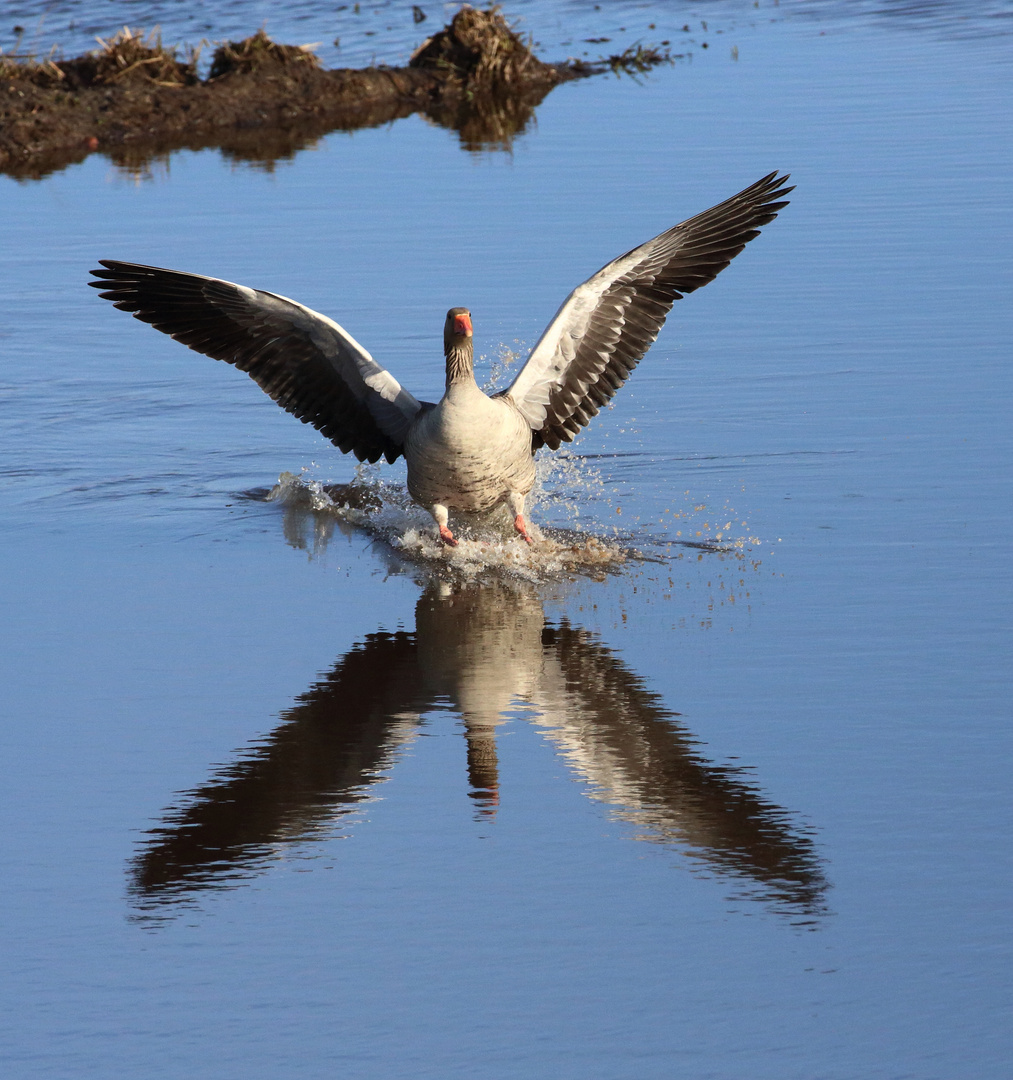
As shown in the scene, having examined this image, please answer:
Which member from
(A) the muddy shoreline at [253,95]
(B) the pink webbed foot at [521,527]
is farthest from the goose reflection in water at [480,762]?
(A) the muddy shoreline at [253,95]

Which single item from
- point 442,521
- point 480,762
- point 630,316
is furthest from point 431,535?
point 480,762

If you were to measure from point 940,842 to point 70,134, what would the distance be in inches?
592

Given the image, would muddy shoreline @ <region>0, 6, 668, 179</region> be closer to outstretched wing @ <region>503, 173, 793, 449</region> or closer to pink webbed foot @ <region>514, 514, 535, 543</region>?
outstretched wing @ <region>503, 173, 793, 449</region>

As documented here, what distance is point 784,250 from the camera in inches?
470

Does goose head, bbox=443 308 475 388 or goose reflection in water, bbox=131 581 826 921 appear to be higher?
goose head, bbox=443 308 475 388

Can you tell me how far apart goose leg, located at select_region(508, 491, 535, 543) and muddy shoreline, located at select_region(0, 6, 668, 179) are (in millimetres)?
9298

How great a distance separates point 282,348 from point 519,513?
1.37 metres

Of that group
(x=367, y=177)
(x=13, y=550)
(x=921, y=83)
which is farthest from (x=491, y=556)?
(x=921, y=83)

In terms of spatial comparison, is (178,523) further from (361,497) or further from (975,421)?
(975,421)

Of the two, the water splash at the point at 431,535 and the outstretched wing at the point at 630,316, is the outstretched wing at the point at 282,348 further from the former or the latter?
the outstretched wing at the point at 630,316

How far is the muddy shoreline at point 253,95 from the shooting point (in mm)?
17625

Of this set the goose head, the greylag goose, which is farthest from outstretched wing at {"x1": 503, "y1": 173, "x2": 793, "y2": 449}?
the goose head

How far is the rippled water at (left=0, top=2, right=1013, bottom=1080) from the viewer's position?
4.17 m

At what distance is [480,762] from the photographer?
18.0ft
